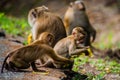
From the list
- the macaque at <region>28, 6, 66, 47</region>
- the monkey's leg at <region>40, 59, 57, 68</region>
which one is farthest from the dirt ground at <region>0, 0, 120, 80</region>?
the monkey's leg at <region>40, 59, 57, 68</region>

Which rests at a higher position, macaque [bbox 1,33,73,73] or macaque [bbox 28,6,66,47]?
macaque [bbox 28,6,66,47]

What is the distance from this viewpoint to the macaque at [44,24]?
9.70 meters

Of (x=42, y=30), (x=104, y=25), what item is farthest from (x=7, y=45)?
(x=104, y=25)

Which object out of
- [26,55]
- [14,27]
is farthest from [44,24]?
[14,27]

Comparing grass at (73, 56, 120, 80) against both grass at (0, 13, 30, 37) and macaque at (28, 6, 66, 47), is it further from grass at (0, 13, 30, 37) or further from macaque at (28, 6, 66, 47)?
grass at (0, 13, 30, 37)

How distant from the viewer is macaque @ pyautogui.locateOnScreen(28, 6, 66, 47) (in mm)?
9695

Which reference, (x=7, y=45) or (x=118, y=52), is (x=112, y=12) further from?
(x=7, y=45)

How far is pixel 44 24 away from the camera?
971cm

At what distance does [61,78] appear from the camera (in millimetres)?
8266

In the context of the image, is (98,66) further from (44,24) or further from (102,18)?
(102,18)

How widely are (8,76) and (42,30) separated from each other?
6.36 feet

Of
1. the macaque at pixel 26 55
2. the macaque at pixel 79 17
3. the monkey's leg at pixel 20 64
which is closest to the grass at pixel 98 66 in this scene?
the macaque at pixel 26 55

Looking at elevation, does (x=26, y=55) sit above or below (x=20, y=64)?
above

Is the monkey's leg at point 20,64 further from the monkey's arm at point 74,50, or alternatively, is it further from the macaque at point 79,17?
the macaque at point 79,17
